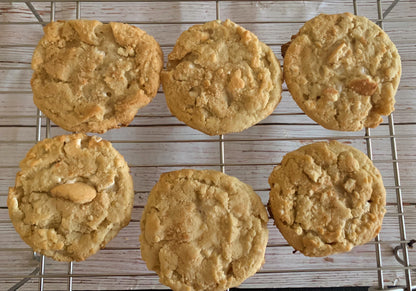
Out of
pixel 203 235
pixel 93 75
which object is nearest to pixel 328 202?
pixel 203 235

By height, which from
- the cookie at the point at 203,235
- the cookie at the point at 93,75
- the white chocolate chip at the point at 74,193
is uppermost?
the cookie at the point at 93,75

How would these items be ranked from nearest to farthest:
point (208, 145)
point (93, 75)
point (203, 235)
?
point (203, 235) < point (93, 75) < point (208, 145)

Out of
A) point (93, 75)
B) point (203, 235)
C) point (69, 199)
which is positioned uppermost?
point (93, 75)

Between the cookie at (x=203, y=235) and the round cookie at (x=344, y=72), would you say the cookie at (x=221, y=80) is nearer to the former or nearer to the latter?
the round cookie at (x=344, y=72)

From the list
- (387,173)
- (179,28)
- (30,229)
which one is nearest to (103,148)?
(30,229)

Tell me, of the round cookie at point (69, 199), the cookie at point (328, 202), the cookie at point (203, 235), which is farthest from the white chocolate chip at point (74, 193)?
the cookie at point (328, 202)

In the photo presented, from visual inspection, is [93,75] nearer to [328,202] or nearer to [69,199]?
[69,199]

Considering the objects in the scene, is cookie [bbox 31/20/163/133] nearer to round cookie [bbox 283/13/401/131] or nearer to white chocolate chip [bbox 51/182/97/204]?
white chocolate chip [bbox 51/182/97/204]
